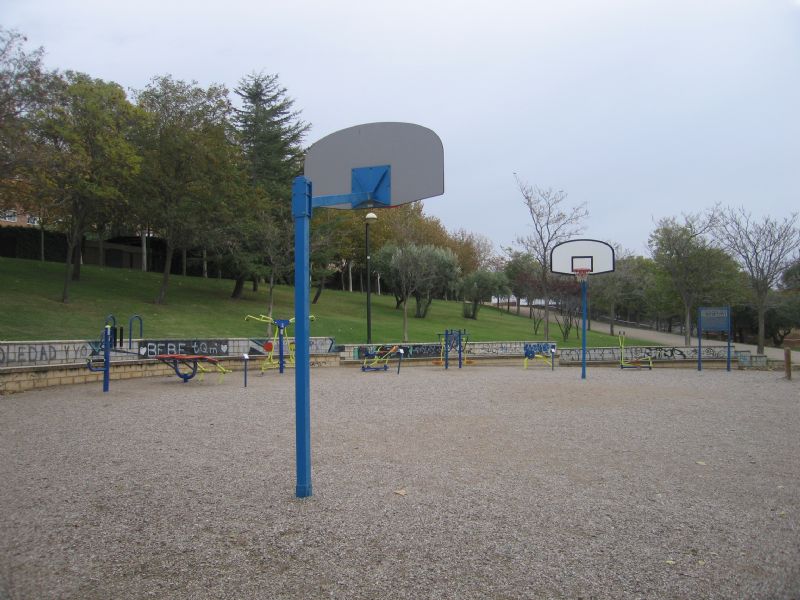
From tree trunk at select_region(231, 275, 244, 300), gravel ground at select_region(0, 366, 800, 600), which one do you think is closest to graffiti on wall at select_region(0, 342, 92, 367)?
gravel ground at select_region(0, 366, 800, 600)

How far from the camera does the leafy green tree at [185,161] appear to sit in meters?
24.0

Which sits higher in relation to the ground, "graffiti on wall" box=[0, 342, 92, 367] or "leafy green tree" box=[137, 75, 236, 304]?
"leafy green tree" box=[137, 75, 236, 304]

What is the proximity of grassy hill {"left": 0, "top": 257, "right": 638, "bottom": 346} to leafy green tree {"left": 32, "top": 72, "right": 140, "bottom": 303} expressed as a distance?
87.0 inches

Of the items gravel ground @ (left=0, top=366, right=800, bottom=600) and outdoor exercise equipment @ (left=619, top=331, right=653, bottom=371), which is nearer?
gravel ground @ (left=0, top=366, right=800, bottom=600)

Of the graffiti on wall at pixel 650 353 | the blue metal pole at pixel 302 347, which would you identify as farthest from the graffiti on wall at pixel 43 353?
the graffiti on wall at pixel 650 353

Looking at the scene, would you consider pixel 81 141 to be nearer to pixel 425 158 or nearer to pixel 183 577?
pixel 425 158

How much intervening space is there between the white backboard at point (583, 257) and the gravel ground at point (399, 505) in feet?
29.0

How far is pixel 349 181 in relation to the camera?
500cm

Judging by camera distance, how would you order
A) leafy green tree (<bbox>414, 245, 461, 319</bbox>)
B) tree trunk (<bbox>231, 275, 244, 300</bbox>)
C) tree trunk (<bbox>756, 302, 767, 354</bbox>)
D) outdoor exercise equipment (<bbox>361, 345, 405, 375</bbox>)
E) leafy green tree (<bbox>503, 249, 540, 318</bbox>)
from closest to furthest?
outdoor exercise equipment (<bbox>361, 345, 405, 375</bbox>), tree trunk (<bbox>756, 302, 767, 354</bbox>), tree trunk (<bbox>231, 275, 244, 300</bbox>), leafy green tree (<bbox>414, 245, 461, 319</bbox>), leafy green tree (<bbox>503, 249, 540, 318</bbox>)

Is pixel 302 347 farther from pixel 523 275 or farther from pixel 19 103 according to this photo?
pixel 523 275

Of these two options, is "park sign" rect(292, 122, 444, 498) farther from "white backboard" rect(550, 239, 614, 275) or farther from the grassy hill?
the grassy hill

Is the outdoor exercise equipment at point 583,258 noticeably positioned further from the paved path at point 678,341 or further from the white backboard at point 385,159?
the white backboard at point 385,159

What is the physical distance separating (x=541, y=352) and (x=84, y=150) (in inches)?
729

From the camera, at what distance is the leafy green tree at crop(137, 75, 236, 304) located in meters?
24.0
